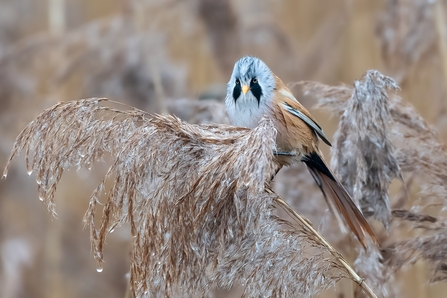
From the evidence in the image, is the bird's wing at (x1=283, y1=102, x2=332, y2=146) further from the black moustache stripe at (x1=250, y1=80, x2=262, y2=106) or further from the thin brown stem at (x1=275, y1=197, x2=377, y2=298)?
the thin brown stem at (x1=275, y1=197, x2=377, y2=298)

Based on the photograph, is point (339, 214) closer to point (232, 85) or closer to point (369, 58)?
point (232, 85)

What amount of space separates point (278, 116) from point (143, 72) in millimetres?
1213

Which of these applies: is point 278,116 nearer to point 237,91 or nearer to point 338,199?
point 237,91

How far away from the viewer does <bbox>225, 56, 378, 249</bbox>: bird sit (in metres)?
2.12

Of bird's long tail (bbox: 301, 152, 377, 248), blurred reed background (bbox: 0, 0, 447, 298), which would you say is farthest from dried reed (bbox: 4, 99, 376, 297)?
blurred reed background (bbox: 0, 0, 447, 298)

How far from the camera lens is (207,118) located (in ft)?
7.68

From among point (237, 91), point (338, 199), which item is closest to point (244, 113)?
point (237, 91)

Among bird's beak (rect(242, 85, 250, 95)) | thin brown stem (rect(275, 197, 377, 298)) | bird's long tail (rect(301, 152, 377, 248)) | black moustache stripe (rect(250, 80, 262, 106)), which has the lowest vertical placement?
thin brown stem (rect(275, 197, 377, 298))

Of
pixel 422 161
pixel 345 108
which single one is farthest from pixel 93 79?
pixel 422 161

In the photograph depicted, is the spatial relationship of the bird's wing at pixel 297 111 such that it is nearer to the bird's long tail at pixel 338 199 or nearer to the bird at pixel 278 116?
the bird at pixel 278 116

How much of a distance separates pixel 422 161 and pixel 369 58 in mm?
2199

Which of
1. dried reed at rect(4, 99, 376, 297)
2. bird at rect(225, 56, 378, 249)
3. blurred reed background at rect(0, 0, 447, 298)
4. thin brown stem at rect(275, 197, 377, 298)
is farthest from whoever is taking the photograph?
blurred reed background at rect(0, 0, 447, 298)

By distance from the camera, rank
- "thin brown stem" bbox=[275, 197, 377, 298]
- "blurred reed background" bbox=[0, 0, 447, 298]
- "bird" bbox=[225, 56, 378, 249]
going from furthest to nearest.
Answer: "blurred reed background" bbox=[0, 0, 447, 298]
"bird" bbox=[225, 56, 378, 249]
"thin brown stem" bbox=[275, 197, 377, 298]

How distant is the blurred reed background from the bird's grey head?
37cm
